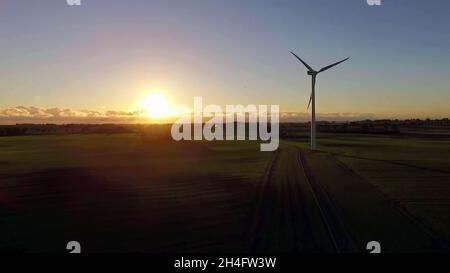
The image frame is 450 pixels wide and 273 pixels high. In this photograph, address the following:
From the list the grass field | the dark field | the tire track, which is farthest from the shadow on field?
the grass field

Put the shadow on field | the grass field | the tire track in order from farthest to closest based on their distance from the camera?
the grass field
the shadow on field
the tire track

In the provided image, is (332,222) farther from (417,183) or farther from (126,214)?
(417,183)

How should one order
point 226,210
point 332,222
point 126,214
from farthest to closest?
1. point 226,210
2. point 126,214
3. point 332,222

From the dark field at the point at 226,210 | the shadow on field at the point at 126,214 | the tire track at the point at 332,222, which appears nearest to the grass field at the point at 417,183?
the dark field at the point at 226,210

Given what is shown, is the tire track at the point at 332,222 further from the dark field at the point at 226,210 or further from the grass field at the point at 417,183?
the grass field at the point at 417,183

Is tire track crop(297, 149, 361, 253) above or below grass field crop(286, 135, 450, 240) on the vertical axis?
above

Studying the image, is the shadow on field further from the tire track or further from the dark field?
the tire track

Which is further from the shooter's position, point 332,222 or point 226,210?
point 226,210

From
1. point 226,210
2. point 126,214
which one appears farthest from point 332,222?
point 126,214

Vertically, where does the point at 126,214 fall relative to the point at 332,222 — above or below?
below
